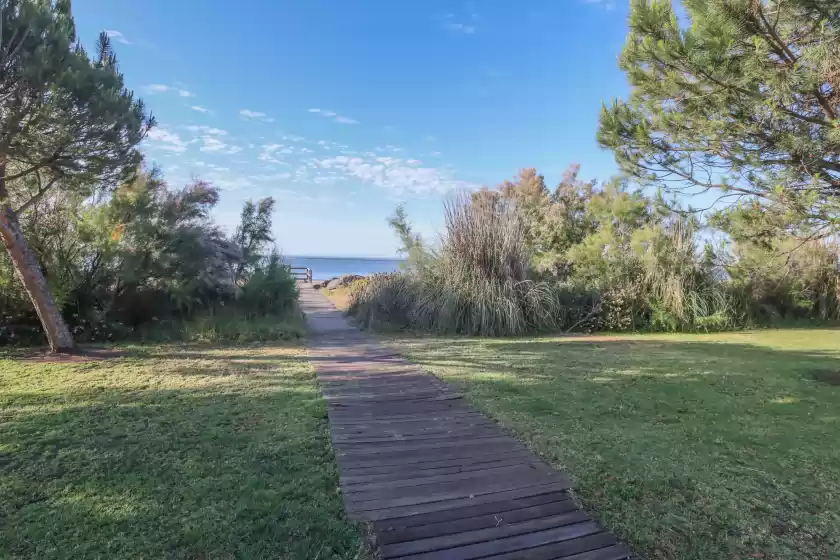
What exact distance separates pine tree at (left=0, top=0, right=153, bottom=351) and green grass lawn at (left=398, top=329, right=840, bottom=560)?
4725 mm

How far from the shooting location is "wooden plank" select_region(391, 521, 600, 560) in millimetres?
1963

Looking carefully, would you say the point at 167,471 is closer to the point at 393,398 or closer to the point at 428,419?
the point at 428,419

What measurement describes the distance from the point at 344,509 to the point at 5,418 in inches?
125

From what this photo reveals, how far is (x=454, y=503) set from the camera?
238 centimetres

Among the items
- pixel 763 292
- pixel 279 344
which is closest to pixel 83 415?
pixel 279 344

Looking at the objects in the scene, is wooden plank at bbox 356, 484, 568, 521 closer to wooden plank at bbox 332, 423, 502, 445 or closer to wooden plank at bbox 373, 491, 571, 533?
wooden plank at bbox 373, 491, 571, 533

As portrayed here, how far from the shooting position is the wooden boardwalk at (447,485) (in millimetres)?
2043

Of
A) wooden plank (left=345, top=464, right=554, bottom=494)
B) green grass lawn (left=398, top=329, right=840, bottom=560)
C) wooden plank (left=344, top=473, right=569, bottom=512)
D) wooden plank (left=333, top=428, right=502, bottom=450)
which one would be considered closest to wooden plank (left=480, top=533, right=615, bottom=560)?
green grass lawn (left=398, top=329, right=840, bottom=560)

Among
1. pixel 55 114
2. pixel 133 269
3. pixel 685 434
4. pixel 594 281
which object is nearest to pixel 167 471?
pixel 685 434

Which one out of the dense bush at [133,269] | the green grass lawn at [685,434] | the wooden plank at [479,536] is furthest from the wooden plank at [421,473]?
the dense bush at [133,269]

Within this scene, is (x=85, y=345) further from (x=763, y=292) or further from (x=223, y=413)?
(x=763, y=292)

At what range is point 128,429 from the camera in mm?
3320

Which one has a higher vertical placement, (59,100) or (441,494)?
(59,100)

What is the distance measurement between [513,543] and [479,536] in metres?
0.16
